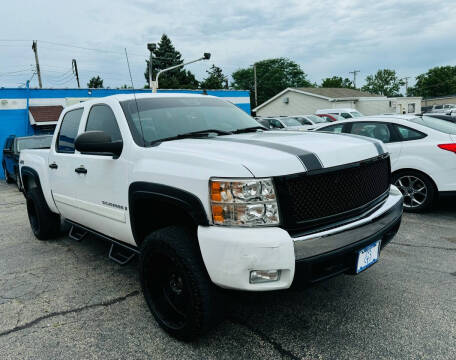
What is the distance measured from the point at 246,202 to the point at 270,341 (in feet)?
3.51

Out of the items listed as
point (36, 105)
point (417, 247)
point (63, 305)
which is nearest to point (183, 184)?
point (63, 305)

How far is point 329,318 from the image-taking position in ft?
9.21

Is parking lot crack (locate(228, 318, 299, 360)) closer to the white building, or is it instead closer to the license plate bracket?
the license plate bracket

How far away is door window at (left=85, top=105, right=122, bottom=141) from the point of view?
3.27 metres

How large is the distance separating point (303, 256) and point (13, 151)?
10.6 metres

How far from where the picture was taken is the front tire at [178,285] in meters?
2.29

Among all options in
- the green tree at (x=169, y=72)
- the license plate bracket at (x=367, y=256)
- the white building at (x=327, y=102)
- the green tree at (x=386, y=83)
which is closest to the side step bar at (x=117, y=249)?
the license plate bracket at (x=367, y=256)

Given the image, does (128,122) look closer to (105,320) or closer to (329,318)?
(105,320)

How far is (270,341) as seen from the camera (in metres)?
2.54

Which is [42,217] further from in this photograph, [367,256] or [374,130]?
[374,130]

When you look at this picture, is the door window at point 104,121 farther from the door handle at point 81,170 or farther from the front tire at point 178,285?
the front tire at point 178,285

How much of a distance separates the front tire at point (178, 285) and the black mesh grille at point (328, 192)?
66 centimetres

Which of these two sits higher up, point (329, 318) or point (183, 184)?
point (183, 184)

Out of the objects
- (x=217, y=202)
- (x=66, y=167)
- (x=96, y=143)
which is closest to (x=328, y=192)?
(x=217, y=202)
